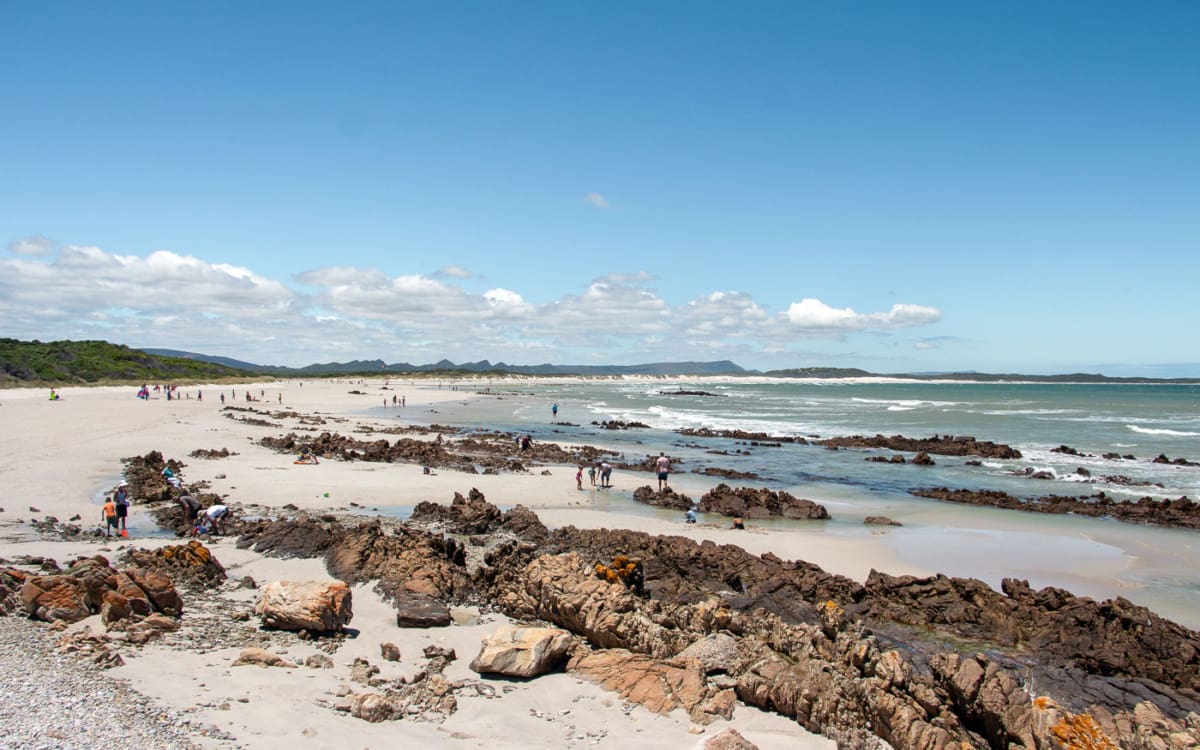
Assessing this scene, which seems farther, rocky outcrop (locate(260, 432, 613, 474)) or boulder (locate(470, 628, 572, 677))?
rocky outcrop (locate(260, 432, 613, 474))

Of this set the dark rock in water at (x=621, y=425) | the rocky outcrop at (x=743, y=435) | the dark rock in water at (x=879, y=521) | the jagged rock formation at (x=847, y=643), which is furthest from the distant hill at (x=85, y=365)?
the dark rock in water at (x=879, y=521)

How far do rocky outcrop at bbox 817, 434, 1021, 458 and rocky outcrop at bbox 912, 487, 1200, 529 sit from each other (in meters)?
10.7

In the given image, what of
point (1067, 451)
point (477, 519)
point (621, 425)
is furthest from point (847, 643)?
point (621, 425)

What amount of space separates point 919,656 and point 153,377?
86732mm

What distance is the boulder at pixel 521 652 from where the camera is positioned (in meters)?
7.36

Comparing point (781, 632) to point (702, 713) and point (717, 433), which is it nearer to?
point (702, 713)

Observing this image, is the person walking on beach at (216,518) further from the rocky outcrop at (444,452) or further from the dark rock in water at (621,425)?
the dark rock in water at (621,425)

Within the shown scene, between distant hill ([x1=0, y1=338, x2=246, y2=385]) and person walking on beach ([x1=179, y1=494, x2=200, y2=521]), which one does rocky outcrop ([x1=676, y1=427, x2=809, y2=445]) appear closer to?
person walking on beach ([x1=179, y1=494, x2=200, y2=521])

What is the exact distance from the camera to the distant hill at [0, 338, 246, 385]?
208 feet

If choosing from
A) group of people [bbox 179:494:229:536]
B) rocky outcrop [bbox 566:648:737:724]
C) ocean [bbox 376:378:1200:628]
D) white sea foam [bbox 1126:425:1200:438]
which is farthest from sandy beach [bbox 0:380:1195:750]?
white sea foam [bbox 1126:425:1200:438]

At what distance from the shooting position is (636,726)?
6.48m

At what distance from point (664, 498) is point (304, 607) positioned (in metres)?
13.2

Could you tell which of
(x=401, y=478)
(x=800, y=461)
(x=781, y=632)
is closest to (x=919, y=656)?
(x=781, y=632)

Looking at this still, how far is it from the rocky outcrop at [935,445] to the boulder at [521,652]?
102 ft
